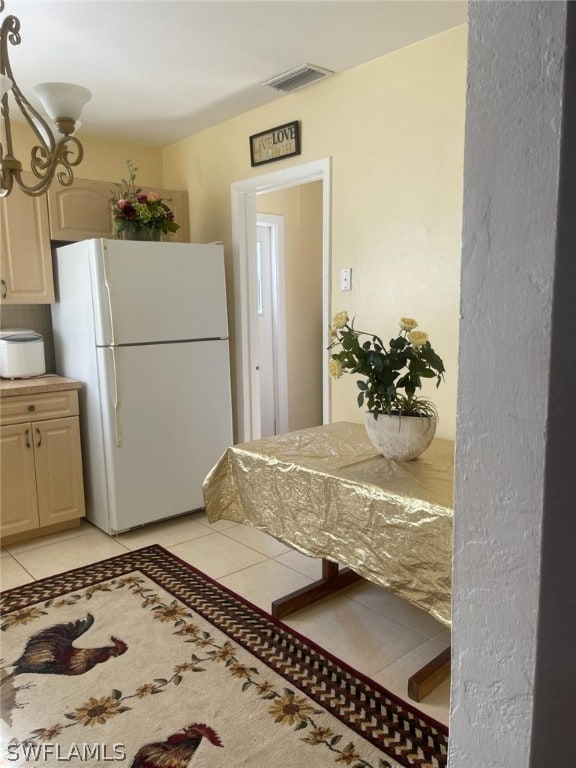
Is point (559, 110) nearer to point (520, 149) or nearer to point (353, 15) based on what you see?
point (520, 149)

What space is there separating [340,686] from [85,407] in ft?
6.90

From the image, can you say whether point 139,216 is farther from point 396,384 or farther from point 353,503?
point 353,503

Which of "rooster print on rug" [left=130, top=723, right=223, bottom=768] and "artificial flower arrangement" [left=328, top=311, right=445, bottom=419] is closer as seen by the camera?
"rooster print on rug" [left=130, top=723, right=223, bottom=768]

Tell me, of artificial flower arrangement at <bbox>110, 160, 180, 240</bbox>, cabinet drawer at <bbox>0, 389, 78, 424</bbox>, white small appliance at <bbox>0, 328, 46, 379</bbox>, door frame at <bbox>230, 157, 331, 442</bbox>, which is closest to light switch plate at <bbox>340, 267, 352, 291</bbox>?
door frame at <bbox>230, 157, 331, 442</bbox>

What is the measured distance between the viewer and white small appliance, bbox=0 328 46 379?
3152 mm

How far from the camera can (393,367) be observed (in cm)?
193

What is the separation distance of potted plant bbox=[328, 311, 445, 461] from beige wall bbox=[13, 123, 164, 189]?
2.44 meters

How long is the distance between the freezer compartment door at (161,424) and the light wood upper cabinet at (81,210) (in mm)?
859

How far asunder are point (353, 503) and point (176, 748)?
879 mm

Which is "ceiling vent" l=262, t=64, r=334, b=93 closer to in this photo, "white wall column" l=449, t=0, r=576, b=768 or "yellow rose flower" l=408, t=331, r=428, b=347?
"yellow rose flower" l=408, t=331, r=428, b=347

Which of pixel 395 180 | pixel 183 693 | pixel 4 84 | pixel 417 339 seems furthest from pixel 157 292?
pixel 183 693

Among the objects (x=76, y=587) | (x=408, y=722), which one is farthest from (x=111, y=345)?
(x=408, y=722)

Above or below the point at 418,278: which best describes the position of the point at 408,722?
below

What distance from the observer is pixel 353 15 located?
217 cm
